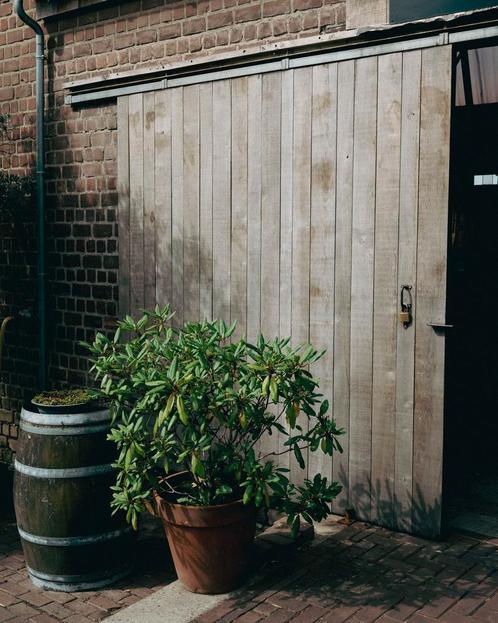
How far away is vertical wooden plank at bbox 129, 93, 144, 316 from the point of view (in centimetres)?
600

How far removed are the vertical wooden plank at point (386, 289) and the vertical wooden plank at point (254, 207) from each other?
2.83ft

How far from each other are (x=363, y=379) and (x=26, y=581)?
2276 mm

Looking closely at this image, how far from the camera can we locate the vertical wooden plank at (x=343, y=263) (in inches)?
194

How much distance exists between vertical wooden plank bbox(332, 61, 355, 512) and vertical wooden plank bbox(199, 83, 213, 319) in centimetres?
100

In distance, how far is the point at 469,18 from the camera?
444 cm

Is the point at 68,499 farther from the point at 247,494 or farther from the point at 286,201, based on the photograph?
the point at 286,201

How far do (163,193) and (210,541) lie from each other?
2714mm

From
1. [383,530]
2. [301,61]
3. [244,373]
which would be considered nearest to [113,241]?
[301,61]

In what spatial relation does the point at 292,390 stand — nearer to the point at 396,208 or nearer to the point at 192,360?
the point at 192,360

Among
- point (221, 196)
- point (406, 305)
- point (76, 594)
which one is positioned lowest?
point (76, 594)

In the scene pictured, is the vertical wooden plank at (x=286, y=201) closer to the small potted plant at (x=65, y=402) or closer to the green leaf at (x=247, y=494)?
the small potted plant at (x=65, y=402)

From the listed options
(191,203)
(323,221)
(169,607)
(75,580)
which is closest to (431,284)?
(323,221)

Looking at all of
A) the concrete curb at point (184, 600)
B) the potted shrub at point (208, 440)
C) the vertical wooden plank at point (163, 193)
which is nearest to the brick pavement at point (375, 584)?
the concrete curb at point (184, 600)

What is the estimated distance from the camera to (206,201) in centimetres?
562
